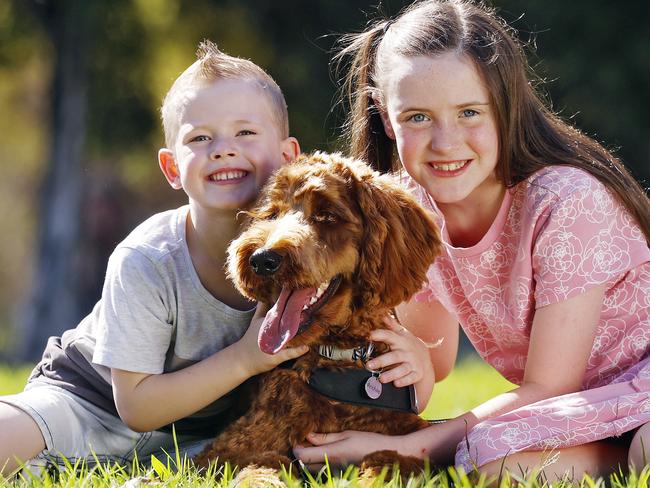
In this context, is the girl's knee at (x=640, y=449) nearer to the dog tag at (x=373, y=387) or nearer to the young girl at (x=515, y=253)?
the young girl at (x=515, y=253)

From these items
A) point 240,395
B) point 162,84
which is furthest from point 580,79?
point 240,395

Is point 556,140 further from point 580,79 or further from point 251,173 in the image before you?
point 580,79

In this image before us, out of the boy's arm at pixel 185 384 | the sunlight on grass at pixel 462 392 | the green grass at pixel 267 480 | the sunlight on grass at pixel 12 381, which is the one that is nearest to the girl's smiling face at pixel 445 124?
the boy's arm at pixel 185 384

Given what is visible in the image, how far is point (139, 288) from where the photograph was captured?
408 centimetres

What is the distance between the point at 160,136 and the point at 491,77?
13.8 m

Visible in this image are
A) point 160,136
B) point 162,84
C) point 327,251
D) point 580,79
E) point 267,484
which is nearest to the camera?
point 267,484

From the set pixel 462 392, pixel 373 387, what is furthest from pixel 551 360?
pixel 462 392

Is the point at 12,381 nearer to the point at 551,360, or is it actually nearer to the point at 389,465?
the point at 389,465

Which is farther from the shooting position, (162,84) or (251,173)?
(162,84)

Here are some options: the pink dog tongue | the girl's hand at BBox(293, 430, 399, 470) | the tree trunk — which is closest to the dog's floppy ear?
the pink dog tongue

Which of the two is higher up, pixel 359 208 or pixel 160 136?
Result: pixel 160 136

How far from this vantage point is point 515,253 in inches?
164

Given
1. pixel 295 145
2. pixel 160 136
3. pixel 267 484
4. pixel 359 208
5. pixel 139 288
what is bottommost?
pixel 267 484

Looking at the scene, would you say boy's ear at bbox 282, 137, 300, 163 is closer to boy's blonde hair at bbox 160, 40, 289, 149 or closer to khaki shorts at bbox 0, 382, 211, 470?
boy's blonde hair at bbox 160, 40, 289, 149
